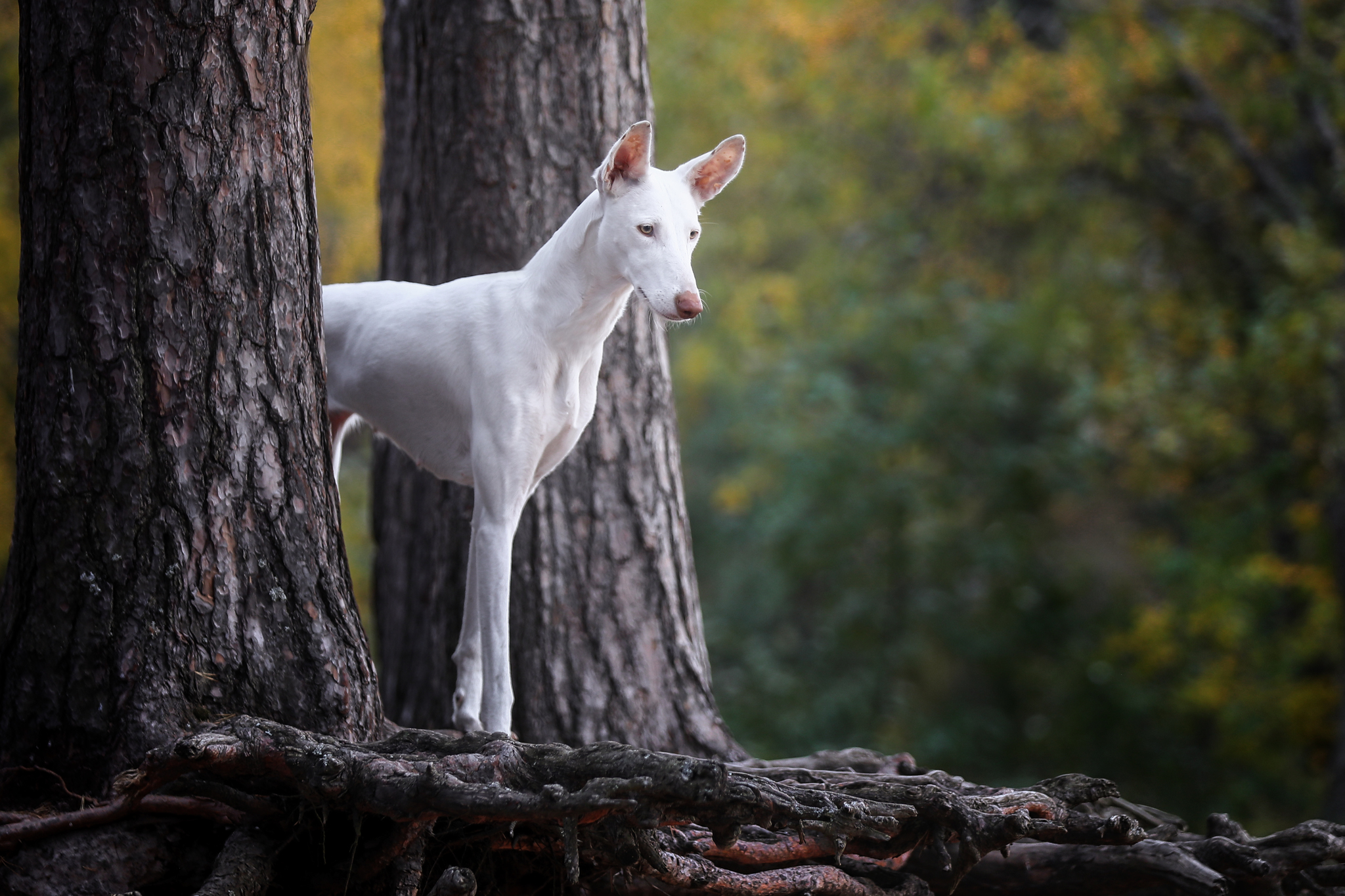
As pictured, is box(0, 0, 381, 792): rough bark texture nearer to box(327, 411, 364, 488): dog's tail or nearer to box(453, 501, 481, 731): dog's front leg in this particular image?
box(453, 501, 481, 731): dog's front leg

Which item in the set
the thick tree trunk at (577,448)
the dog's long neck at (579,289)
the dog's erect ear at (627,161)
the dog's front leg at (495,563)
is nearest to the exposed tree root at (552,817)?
the dog's front leg at (495,563)

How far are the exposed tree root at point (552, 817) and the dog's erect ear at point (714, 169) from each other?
5.17ft

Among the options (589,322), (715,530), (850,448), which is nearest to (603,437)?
(589,322)

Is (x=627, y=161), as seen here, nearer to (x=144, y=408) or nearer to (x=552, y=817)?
(x=144, y=408)

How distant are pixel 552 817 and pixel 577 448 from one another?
2147mm

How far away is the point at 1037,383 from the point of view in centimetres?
1386

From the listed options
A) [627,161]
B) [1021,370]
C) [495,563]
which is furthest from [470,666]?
[1021,370]

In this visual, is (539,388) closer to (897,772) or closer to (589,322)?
(589,322)

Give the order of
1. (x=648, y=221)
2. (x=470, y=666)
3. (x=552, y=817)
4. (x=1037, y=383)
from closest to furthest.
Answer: (x=552, y=817) → (x=648, y=221) → (x=470, y=666) → (x=1037, y=383)

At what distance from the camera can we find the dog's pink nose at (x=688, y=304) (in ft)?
9.72

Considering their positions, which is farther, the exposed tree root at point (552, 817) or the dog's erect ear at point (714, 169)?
the dog's erect ear at point (714, 169)

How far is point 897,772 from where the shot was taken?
4.10 m

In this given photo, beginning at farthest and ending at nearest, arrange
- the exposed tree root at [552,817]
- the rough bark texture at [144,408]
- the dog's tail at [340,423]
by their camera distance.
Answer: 1. the dog's tail at [340,423]
2. the rough bark texture at [144,408]
3. the exposed tree root at [552,817]

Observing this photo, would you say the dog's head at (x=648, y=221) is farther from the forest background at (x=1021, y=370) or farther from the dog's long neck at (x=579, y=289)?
the forest background at (x=1021, y=370)
